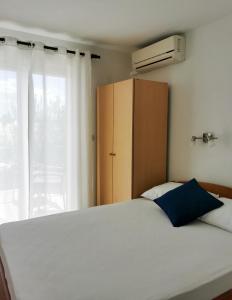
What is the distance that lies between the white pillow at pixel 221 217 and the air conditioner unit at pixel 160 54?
1641mm

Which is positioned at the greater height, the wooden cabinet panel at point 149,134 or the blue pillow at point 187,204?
the wooden cabinet panel at point 149,134

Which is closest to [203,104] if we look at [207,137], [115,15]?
[207,137]

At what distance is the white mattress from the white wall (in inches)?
32.2

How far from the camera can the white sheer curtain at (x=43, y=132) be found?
2824 mm

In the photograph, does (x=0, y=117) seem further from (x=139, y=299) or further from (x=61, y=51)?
(x=139, y=299)

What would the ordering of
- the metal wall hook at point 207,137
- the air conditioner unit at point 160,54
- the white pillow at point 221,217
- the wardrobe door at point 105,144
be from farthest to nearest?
the wardrobe door at point 105,144, the air conditioner unit at point 160,54, the metal wall hook at point 207,137, the white pillow at point 221,217

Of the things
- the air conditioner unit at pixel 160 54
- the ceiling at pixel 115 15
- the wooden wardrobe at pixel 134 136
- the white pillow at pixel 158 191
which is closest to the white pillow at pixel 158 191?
the white pillow at pixel 158 191

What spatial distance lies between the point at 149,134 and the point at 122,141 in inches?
12.4

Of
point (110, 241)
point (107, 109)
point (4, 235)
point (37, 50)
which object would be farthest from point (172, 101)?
point (4, 235)

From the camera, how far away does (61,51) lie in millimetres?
3047

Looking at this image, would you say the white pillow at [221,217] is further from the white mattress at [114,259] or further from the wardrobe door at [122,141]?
the wardrobe door at [122,141]

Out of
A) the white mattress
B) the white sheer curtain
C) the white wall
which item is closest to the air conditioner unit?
the white wall

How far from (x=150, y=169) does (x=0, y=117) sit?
1.73m

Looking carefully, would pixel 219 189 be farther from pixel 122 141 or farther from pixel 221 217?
pixel 122 141
